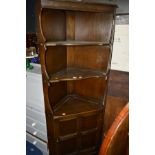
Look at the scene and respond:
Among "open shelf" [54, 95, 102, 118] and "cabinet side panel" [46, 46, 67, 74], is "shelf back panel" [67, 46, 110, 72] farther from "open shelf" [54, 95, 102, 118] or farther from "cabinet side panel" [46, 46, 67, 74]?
"open shelf" [54, 95, 102, 118]

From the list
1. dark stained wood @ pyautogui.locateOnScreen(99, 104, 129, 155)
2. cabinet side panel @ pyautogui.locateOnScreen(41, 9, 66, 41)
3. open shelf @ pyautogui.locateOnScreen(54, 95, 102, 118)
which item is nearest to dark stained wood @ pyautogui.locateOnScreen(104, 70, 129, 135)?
open shelf @ pyautogui.locateOnScreen(54, 95, 102, 118)

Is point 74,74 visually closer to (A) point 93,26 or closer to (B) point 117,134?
(A) point 93,26

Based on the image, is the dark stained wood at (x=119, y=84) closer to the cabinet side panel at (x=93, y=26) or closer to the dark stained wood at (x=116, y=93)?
the dark stained wood at (x=116, y=93)

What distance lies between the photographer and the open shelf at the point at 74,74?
1.76 meters

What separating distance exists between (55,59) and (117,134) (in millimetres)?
1088

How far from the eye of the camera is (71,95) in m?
2.24

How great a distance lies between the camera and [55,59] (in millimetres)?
1869

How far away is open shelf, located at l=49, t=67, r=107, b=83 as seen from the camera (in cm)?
176

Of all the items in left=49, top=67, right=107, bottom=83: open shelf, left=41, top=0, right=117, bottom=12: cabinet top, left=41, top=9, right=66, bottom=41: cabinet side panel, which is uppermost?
left=41, top=0, right=117, bottom=12: cabinet top

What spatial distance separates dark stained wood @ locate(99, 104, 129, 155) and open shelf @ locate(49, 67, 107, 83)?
88cm

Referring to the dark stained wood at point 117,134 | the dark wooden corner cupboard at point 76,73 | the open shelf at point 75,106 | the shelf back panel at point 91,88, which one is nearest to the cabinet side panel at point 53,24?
the dark wooden corner cupboard at point 76,73
